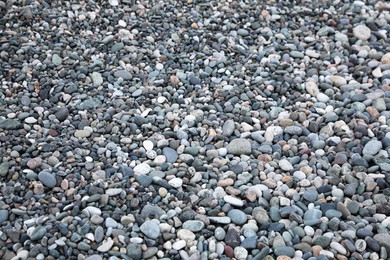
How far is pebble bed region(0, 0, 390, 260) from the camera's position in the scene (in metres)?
2.49

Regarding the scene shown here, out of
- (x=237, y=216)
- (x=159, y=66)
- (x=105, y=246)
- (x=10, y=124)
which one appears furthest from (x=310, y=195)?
(x=10, y=124)

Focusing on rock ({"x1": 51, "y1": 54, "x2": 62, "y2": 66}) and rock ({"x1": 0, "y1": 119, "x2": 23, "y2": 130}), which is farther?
rock ({"x1": 51, "y1": 54, "x2": 62, "y2": 66})

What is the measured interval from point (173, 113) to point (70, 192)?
793 millimetres

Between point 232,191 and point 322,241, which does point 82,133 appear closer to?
point 232,191

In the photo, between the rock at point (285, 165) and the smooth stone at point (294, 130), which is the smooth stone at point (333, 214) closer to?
the rock at point (285, 165)

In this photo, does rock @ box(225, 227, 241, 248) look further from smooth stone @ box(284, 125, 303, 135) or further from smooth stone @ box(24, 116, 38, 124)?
smooth stone @ box(24, 116, 38, 124)

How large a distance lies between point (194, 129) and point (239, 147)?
0.88 feet

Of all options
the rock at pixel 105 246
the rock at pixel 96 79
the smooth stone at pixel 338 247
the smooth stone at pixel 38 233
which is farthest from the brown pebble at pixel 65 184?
the smooth stone at pixel 338 247

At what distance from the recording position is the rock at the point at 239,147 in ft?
9.62

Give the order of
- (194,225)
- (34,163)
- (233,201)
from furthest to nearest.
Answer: (34,163), (233,201), (194,225)

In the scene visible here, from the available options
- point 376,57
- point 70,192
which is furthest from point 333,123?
point 70,192

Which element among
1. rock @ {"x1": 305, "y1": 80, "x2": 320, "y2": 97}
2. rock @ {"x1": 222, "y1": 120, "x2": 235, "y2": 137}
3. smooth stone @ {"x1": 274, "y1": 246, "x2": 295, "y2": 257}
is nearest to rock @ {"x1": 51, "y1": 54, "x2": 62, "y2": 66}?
rock @ {"x1": 222, "y1": 120, "x2": 235, "y2": 137}

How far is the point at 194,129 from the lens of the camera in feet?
9.93

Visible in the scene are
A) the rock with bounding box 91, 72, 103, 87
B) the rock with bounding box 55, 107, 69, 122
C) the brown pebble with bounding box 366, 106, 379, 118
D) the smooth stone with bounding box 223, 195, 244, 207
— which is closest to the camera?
the smooth stone with bounding box 223, 195, 244, 207
